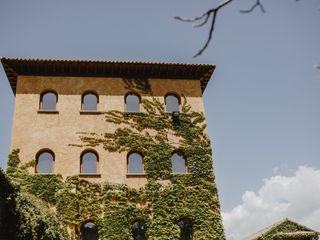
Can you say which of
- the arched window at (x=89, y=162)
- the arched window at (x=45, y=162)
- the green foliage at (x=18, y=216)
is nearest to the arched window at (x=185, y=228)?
the arched window at (x=89, y=162)

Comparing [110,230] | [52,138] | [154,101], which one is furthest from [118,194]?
[154,101]

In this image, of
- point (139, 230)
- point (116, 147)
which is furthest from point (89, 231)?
point (116, 147)

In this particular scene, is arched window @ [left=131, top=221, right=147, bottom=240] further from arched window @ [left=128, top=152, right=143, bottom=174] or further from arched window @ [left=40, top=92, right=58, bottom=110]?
arched window @ [left=40, top=92, right=58, bottom=110]

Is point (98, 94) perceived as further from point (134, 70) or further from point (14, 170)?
point (14, 170)

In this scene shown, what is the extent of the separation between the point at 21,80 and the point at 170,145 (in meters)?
8.61

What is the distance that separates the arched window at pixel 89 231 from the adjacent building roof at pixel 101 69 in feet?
26.2

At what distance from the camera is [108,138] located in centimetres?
1836

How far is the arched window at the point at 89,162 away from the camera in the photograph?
17706 mm

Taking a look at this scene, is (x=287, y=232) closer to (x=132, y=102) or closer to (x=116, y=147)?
(x=116, y=147)

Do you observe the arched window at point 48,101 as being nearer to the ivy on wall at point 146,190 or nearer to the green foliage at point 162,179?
the ivy on wall at point 146,190

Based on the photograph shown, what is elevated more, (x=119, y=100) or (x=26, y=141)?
(x=119, y=100)

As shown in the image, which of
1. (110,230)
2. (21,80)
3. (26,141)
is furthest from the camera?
(21,80)

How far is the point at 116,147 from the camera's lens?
715 inches

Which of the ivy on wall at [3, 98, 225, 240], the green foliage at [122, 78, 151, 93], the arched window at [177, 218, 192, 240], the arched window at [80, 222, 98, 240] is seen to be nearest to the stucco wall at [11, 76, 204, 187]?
the green foliage at [122, 78, 151, 93]
